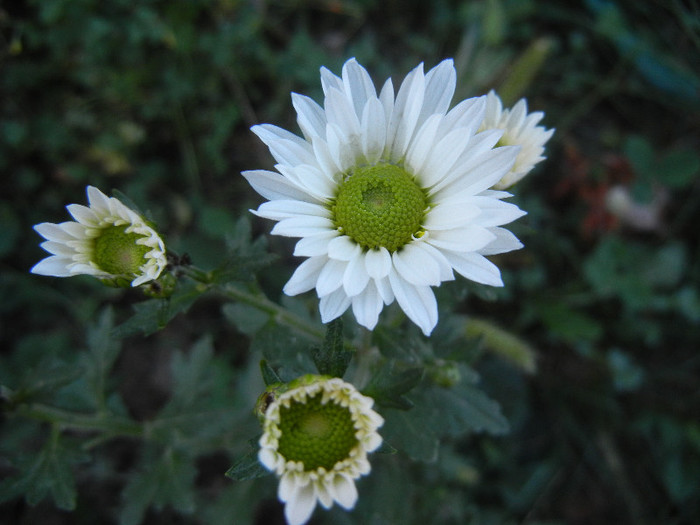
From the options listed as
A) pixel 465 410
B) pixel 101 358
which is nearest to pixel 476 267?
pixel 465 410

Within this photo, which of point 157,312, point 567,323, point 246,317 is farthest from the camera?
point 567,323

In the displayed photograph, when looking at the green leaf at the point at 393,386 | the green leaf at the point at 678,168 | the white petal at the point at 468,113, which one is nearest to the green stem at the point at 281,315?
the green leaf at the point at 393,386

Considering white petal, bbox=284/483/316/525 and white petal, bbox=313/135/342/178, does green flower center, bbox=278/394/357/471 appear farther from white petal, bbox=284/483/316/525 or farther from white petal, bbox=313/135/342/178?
white petal, bbox=313/135/342/178

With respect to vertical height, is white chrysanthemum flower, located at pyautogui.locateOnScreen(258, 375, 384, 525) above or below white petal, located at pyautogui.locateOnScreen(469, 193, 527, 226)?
below

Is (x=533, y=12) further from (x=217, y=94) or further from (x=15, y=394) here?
(x=15, y=394)

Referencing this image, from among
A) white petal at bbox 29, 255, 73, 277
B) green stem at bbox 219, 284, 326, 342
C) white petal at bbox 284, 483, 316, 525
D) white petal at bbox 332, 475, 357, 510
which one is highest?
white petal at bbox 332, 475, 357, 510

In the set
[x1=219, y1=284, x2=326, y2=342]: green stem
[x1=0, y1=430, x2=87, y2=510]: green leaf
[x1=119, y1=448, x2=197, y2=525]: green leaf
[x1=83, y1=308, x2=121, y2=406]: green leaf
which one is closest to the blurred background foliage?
[x1=83, y1=308, x2=121, y2=406]: green leaf

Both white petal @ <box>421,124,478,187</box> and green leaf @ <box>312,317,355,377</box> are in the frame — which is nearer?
white petal @ <box>421,124,478,187</box>

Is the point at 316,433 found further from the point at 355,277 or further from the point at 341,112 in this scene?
the point at 341,112
